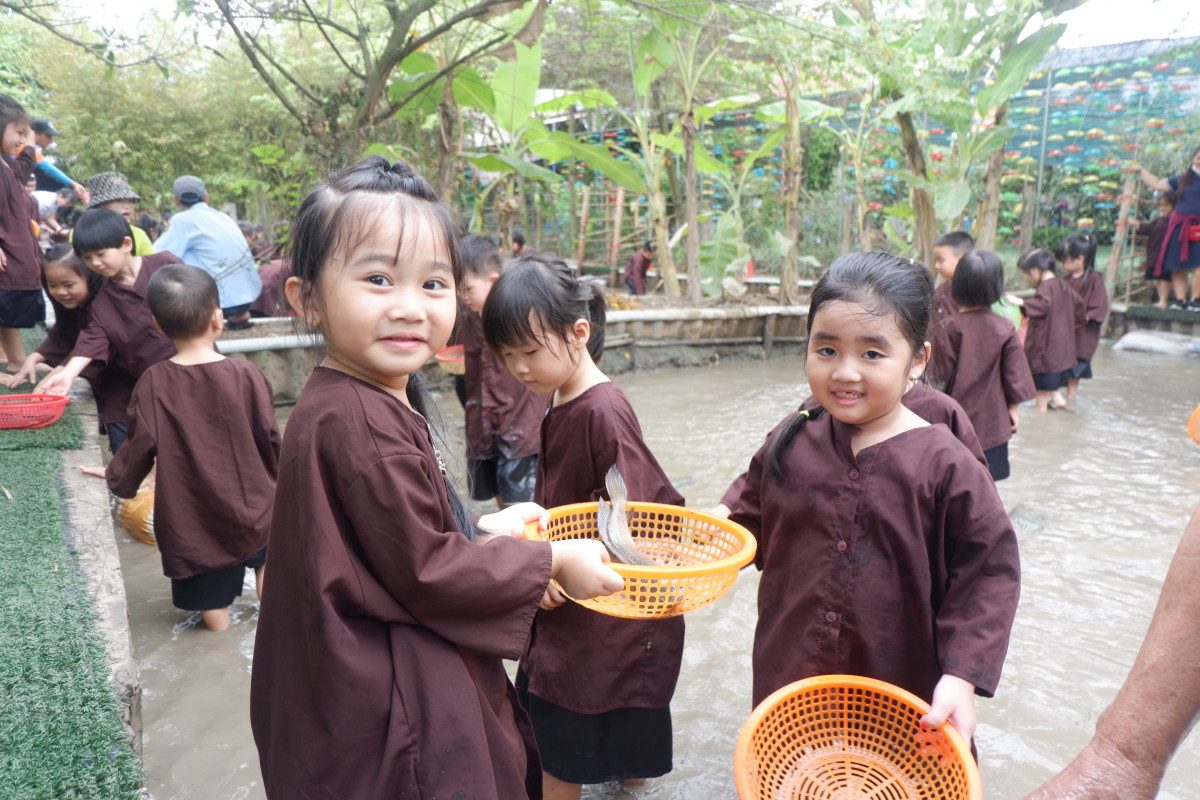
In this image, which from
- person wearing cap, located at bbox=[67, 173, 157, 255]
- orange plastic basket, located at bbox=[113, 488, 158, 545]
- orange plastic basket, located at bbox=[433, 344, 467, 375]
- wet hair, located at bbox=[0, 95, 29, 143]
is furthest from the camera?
person wearing cap, located at bbox=[67, 173, 157, 255]

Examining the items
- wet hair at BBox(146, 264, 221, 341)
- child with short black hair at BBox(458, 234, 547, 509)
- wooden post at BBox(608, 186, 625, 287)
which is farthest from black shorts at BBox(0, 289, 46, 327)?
wooden post at BBox(608, 186, 625, 287)

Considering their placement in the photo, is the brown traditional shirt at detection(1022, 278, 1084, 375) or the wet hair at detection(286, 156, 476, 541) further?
the brown traditional shirt at detection(1022, 278, 1084, 375)

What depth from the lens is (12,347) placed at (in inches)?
202

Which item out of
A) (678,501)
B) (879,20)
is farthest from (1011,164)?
(678,501)

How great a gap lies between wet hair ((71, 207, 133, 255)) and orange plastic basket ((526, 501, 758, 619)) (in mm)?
3082

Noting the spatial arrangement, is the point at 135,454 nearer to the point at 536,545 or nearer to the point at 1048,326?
the point at 536,545

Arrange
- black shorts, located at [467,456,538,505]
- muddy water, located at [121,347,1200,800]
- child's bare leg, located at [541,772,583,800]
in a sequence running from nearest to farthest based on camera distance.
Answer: child's bare leg, located at [541,772,583,800], muddy water, located at [121,347,1200,800], black shorts, located at [467,456,538,505]

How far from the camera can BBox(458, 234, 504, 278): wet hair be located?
3.82 m

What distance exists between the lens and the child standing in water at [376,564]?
1.23 metres

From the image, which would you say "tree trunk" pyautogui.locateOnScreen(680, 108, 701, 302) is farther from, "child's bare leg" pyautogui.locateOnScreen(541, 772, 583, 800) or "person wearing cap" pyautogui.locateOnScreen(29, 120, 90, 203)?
"child's bare leg" pyautogui.locateOnScreen(541, 772, 583, 800)

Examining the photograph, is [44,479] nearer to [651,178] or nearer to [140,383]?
[140,383]

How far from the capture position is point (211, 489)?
307cm

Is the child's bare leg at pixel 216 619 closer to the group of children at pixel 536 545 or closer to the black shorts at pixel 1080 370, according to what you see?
the group of children at pixel 536 545

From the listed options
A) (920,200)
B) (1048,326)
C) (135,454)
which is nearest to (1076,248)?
(1048,326)
